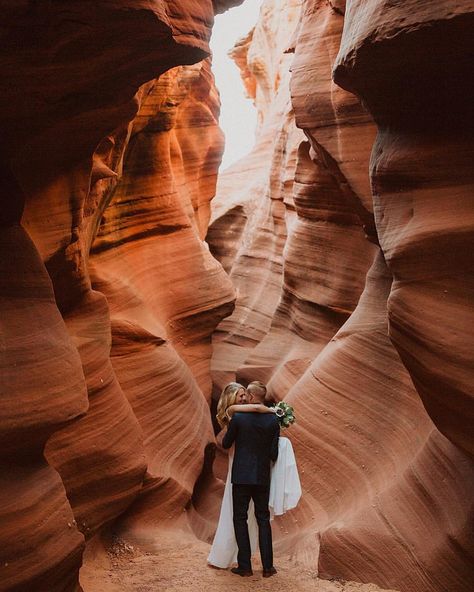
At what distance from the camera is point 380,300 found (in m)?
8.77

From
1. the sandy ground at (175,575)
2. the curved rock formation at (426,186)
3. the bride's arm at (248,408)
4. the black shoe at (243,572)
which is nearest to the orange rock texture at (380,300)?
the curved rock formation at (426,186)

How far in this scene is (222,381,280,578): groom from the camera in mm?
6434

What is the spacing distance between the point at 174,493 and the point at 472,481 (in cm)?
377

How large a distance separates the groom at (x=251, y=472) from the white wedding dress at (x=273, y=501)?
0.25 ft

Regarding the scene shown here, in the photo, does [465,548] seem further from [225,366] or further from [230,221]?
→ [230,221]

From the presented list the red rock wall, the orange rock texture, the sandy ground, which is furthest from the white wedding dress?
the red rock wall

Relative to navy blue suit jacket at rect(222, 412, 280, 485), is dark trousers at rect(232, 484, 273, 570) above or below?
below

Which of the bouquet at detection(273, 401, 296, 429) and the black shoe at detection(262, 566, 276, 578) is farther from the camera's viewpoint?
the bouquet at detection(273, 401, 296, 429)

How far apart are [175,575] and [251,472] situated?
1243mm

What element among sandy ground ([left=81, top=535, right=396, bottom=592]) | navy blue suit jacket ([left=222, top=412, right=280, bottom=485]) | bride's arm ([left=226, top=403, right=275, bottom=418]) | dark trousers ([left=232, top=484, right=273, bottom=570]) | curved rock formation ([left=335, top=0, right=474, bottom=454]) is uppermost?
curved rock formation ([left=335, top=0, right=474, bottom=454])

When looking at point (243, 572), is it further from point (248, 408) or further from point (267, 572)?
point (248, 408)

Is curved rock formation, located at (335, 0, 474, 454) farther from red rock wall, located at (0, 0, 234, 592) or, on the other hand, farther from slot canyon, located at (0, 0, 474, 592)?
red rock wall, located at (0, 0, 234, 592)

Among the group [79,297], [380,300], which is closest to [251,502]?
[79,297]

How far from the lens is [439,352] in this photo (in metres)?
5.12
